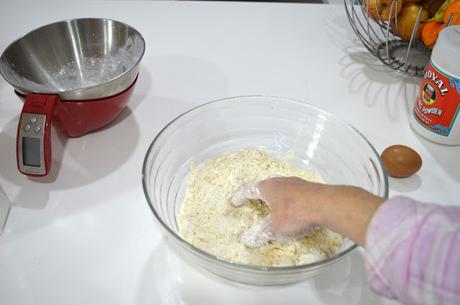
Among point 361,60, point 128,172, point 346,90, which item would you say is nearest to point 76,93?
point 128,172

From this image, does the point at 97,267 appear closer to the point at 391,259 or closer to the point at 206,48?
the point at 391,259

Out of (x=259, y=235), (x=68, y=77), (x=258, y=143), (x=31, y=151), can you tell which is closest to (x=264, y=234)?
(x=259, y=235)

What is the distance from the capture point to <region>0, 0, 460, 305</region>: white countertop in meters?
0.57

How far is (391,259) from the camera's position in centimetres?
38

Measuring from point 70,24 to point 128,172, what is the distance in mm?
361

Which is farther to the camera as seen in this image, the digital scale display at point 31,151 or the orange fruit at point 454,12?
the orange fruit at point 454,12

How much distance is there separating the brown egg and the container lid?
161 mm

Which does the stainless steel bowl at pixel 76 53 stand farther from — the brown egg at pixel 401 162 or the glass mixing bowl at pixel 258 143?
the brown egg at pixel 401 162

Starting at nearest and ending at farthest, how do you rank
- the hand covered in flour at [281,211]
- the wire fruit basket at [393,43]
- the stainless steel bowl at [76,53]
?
the hand covered in flour at [281,211] < the stainless steel bowl at [76,53] < the wire fruit basket at [393,43]

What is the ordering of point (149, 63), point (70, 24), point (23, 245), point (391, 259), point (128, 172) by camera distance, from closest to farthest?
point (391, 259)
point (23, 245)
point (128, 172)
point (70, 24)
point (149, 63)

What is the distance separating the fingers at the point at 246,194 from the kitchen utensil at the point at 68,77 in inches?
11.9

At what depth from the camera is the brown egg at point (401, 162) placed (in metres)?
0.71

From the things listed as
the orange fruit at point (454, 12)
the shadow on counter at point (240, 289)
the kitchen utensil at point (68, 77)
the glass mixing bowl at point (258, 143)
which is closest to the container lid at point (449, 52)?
the orange fruit at point (454, 12)

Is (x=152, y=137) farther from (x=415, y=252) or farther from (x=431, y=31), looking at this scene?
(x=431, y=31)
